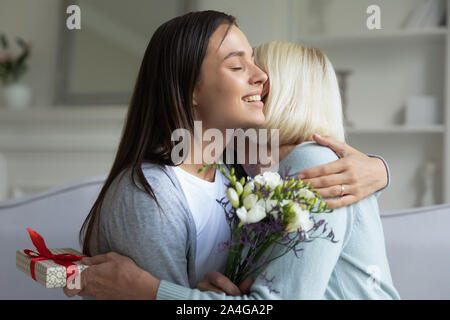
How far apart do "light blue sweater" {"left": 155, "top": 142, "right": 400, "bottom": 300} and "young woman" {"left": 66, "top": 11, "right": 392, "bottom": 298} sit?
1.7 inches

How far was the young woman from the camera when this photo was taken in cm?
92

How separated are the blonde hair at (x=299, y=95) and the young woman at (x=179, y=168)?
5cm

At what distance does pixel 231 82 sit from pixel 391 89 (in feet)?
6.54

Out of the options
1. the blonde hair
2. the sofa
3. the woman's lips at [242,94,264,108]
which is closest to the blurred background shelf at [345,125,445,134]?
the sofa

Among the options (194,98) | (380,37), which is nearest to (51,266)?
(194,98)

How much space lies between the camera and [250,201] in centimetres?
79

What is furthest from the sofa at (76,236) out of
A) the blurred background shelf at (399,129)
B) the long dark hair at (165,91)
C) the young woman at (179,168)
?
the blurred background shelf at (399,129)

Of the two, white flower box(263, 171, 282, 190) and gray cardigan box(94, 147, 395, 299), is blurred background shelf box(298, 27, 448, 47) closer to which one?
gray cardigan box(94, 147, 395, 299)

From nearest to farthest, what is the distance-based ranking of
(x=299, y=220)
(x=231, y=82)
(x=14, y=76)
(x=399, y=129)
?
1. (x=299, y=220)
2. (x=231, y=82)
3. (x=399, y=129)
4. (x=14, y=76)

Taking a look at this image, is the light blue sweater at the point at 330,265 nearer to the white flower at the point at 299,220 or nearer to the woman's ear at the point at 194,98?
the white flower at the point at 299,220

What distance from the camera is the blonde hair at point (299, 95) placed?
3.42 ft

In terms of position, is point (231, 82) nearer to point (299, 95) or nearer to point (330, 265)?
point (299, 95)

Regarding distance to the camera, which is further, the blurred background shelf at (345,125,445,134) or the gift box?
the blurred background shelf at (345,125,445,134)
